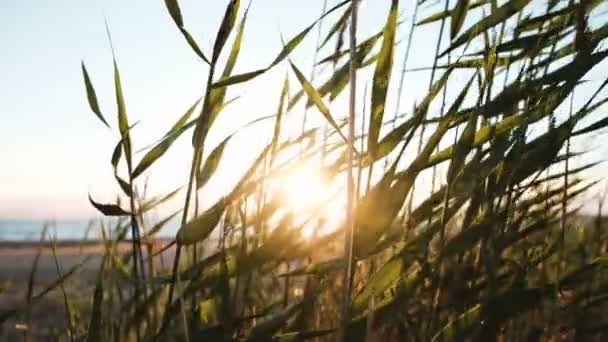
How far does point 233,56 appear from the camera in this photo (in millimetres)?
1284

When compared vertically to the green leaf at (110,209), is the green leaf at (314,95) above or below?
above

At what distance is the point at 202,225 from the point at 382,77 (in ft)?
1.21

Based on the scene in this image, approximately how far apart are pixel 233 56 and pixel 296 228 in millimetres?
308

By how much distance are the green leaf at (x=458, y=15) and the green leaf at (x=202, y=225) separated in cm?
51

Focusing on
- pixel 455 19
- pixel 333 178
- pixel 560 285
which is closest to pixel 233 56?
pixel 333 178

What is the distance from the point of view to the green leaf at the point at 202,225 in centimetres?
120

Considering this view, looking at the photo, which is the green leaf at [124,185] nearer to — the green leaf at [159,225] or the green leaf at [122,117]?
the green leaf at [122,117]

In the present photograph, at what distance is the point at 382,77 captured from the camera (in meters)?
1.12

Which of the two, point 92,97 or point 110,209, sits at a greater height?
point 92,97

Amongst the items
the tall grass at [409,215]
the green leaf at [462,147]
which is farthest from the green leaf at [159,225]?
the green leaf at [462,147]

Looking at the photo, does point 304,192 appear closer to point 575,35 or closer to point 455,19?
point 455,19

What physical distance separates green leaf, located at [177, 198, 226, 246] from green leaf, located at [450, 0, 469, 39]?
51cm

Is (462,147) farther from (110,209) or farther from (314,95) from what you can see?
(110,209)

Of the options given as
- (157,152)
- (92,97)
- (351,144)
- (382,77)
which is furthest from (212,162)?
(351,144)
